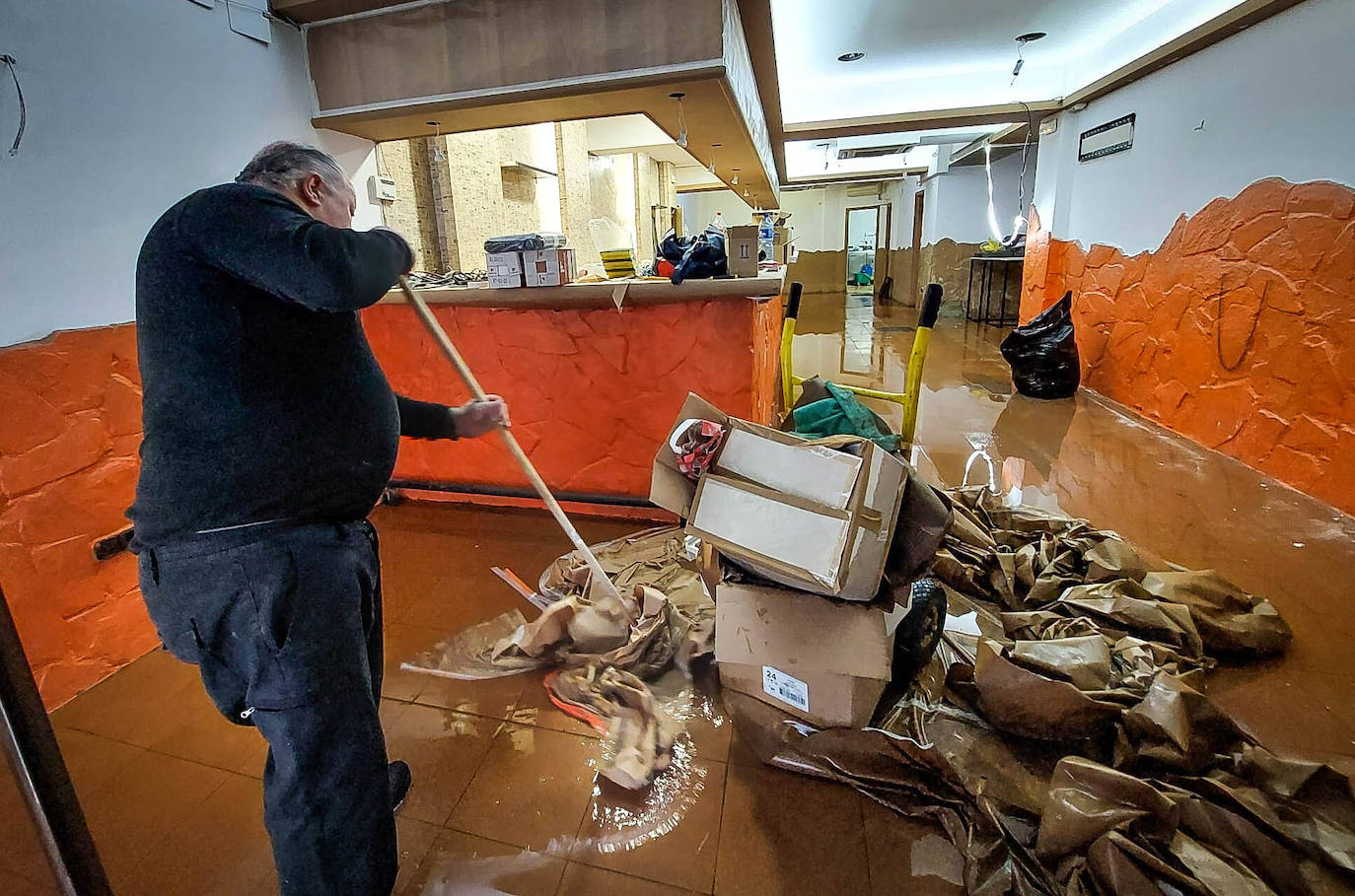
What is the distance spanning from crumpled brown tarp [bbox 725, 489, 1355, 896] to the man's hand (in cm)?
94

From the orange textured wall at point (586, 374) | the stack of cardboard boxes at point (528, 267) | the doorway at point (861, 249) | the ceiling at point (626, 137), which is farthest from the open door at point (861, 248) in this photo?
the stack of cardboard boxes at point (528, 267)

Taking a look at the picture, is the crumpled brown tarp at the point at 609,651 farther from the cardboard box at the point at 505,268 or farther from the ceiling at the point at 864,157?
the ceiling at the point at 864,157

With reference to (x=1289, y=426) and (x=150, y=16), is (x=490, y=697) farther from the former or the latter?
(x=1289, y=426)

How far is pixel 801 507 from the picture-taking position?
134 centimetres

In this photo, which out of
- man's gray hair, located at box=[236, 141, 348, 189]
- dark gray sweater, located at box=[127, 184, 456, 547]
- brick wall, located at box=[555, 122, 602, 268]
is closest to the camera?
dark gray sweater, located at box=[127, 184, 456, 547]

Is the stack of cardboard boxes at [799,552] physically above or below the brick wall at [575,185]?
below

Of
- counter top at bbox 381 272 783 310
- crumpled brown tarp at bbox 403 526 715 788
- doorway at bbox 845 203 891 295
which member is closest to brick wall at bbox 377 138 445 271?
counter top at bbox 381 272 783 310

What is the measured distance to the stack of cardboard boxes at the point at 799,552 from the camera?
130 cm

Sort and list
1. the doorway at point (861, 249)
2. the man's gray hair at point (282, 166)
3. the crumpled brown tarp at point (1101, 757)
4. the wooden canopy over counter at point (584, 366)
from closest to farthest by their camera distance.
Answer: the man's gray hair at point (282, 166)
the crumpled brown tarp at point (1101, 757)
the wooden canopy over counter at point (584, 366)
the doorway at point (861, 249)

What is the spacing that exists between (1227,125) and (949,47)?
2.07 m

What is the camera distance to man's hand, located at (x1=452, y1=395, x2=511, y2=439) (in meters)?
1.51

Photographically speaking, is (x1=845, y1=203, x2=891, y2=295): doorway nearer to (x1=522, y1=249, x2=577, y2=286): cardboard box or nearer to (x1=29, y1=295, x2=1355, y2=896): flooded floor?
(x1=522, y1=249, x2=577, y2=286): cardboard box

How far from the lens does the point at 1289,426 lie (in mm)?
2990

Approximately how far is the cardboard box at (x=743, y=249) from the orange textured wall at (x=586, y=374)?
0.44 ft
